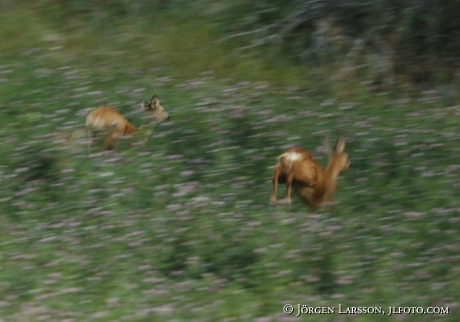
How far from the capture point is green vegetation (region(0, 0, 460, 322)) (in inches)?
213

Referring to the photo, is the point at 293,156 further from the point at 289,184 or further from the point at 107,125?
the point at 107,125

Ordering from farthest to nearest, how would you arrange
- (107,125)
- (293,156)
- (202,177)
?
(107,125), (202,177), (293,156)

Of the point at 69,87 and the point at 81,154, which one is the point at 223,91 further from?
the point at 81,154

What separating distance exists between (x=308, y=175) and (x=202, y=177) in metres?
0.98

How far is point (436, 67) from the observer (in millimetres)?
9703

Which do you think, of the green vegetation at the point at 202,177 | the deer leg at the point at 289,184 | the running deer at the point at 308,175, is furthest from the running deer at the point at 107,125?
the deer leg at the point at 289,184

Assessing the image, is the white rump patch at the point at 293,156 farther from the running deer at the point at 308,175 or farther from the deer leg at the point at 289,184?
the deer leg at the point at 289,184

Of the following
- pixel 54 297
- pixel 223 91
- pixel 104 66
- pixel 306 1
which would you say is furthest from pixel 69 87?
pixel 54 297

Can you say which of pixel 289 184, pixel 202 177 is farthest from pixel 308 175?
pixel 202 177

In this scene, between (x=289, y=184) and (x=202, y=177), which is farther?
(x=202, y=177)

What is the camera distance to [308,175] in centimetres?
645

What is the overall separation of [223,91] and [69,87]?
1536 mm

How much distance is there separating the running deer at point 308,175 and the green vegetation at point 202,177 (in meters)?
0.15

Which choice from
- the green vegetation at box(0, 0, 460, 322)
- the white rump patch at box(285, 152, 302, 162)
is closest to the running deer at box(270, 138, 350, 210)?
the white rump patch at box(285, 152, 302, 162)
